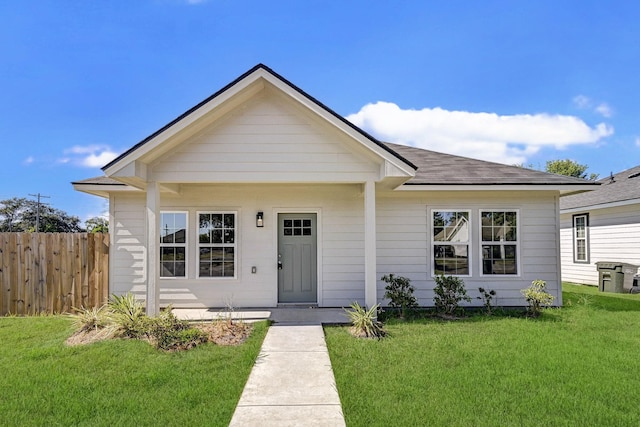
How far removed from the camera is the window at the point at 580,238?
46.0ft

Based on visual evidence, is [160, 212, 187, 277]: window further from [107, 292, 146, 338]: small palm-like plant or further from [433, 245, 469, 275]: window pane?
[433, 245, 469, 275]: window pane

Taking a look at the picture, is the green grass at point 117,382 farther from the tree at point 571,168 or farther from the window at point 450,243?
the tree at point 571,168

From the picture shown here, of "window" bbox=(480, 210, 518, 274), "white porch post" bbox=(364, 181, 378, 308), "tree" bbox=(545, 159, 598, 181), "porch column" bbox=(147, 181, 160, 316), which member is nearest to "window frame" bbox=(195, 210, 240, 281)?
"porch column" bbox=(147, 181, 160, 316)

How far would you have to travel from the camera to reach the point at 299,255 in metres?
9.00

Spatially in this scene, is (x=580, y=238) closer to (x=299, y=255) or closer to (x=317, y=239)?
(x=317, y=239)

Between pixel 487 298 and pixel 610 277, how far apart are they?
7.15 meters

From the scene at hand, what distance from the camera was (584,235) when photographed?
14109 mm

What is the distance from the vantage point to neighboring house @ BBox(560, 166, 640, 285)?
12.3 metres

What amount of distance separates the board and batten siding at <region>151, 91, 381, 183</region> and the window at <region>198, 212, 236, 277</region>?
215 centimetres

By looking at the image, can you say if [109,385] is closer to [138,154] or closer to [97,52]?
[138,154]

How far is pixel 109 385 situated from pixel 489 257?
8.24m

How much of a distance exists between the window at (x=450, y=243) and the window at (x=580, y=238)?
817 centimetres

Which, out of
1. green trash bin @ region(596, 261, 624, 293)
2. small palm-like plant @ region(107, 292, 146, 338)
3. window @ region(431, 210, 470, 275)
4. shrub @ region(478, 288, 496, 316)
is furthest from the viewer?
green trash bin @ region(596, 261, 624, 293)

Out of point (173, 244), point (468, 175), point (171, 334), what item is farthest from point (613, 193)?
point (171, 334)
